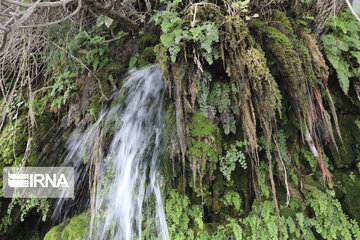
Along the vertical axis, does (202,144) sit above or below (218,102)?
below

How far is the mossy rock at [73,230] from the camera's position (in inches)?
118

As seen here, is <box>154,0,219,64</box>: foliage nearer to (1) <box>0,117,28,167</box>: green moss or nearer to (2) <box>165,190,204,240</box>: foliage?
(2) <box>165,190,204,240</box>: foliage

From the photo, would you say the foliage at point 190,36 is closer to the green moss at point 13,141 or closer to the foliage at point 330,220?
the foliage at point 330,220

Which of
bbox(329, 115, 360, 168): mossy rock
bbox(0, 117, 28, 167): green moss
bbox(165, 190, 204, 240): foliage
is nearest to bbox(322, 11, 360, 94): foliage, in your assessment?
bbox(329, 115, 360, 168): mossy rock

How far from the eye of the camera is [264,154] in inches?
132

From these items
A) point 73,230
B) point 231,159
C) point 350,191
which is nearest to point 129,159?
point 73,230

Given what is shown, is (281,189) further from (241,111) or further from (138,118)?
(138,118)

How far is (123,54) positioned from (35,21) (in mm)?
1510

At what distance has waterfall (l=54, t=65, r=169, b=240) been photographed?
9.89ft

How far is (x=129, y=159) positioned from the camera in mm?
3158

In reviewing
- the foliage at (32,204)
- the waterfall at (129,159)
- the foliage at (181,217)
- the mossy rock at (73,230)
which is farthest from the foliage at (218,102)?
the foliage at (32,204)

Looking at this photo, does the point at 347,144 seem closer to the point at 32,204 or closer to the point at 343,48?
the point at 343,48

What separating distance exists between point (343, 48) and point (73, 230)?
13.7ft

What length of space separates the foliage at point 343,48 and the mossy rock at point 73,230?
12.2 ft
